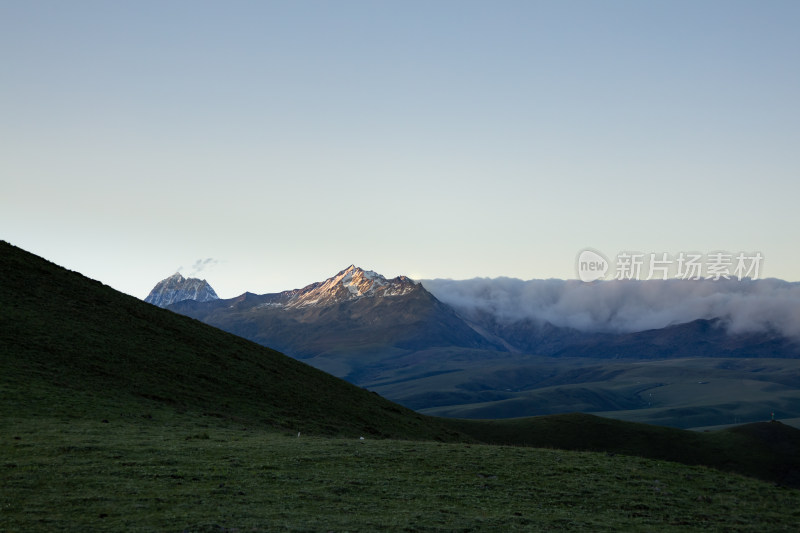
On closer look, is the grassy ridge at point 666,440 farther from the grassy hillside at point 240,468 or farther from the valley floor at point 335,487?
the valley floor at point 335,487

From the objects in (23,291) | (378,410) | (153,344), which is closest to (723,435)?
(378,410)

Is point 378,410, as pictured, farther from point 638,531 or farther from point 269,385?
point 638,531

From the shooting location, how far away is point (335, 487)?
1211 inches

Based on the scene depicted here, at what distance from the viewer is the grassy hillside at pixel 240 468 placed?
2573 cm

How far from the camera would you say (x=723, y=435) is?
531 ft

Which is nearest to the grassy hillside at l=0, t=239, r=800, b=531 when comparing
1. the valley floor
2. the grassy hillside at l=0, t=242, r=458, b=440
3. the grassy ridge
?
the valley floor

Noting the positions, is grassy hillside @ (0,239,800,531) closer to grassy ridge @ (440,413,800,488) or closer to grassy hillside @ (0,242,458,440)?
grassy hillside @ (0,242,458,440)

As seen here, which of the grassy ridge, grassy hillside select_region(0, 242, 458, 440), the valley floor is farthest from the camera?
the grassy ridge

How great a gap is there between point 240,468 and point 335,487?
554 cm

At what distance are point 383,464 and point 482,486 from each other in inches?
249

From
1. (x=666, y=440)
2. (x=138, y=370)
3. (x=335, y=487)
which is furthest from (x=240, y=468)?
(x=666, y=440)

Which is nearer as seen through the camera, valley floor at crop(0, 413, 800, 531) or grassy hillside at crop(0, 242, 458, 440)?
valley floor at crop(0, 413, 800, 531)

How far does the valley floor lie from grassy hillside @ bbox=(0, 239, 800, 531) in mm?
109

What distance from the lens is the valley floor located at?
24938mm
